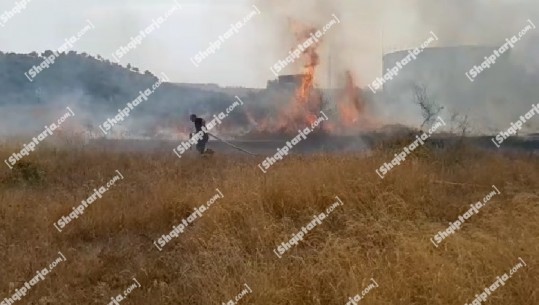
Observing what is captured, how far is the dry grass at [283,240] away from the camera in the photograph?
4.11 meters

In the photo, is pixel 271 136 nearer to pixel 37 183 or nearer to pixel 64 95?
pixel 37 183

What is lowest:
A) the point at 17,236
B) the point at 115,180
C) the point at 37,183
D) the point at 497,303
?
the point at 497,303

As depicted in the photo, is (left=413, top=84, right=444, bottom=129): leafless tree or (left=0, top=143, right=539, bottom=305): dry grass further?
(left=413, top=84, right=444, bottom=129): leafless tree

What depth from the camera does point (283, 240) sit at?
532 cm

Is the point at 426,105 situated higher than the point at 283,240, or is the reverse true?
the point at 426,105

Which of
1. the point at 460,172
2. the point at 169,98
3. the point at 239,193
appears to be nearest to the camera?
the point at 239,193

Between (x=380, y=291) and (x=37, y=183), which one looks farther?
(x=37, y=183)

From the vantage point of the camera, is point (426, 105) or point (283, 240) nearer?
point (283, 240)

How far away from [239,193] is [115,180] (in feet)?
12.9

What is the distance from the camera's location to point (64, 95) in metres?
→ 33.0

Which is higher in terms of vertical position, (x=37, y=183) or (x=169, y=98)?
(x=169, y=98)

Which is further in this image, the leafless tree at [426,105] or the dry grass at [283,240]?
the leafless tree at [426,105]

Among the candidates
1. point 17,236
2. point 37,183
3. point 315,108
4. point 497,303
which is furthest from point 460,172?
point 315,108

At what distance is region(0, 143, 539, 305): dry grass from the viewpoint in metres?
4.11
